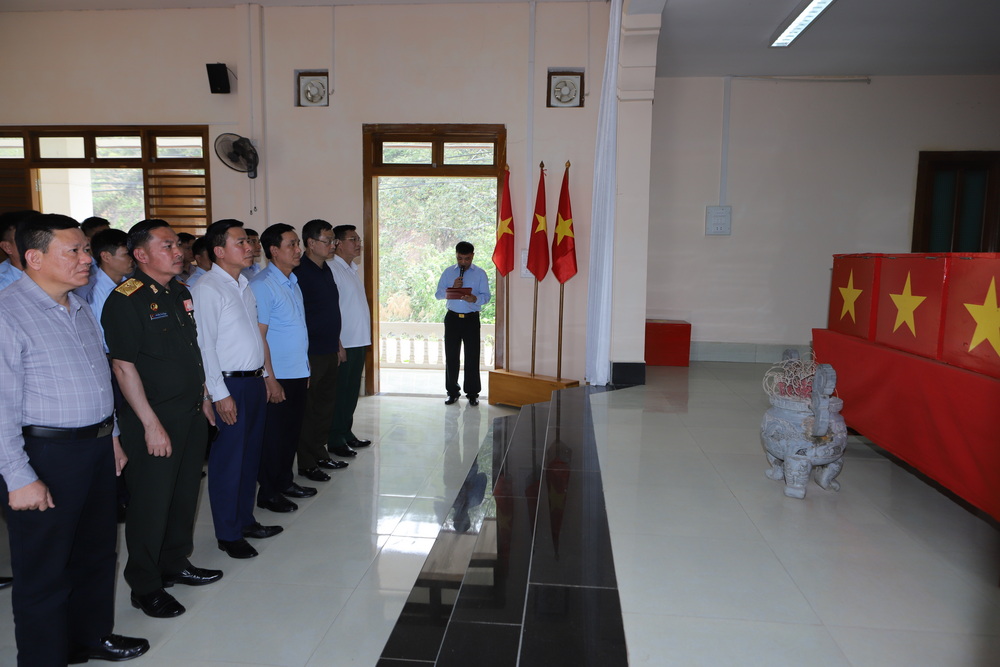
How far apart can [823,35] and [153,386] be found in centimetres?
592

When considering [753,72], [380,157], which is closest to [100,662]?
[380,157]

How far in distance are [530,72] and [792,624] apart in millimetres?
5333

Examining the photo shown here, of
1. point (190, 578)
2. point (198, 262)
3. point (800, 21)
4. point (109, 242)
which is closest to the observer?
point (190, 578)

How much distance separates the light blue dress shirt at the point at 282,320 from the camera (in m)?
3.38

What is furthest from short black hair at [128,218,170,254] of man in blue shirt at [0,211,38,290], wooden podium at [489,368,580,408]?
wooden podium at [489,368,580,408]

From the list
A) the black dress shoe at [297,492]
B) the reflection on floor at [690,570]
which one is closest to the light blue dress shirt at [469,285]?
the reflection on floor at [690,570]

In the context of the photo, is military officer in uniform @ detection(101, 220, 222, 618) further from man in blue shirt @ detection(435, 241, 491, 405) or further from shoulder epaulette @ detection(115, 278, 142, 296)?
man in blue shirt @ detection(435, 241, 491, 405)

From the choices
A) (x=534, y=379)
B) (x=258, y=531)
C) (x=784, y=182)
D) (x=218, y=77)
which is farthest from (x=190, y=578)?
(x=784, y=182)

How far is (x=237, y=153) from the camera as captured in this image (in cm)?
625

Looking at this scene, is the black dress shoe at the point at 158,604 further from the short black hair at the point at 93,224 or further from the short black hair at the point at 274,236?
the short black hair at the point at 93,224

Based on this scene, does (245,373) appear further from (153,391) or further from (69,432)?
(69,432)

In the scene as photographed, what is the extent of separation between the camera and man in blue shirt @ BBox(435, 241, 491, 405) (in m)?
6.26

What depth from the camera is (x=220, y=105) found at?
6.49 metres

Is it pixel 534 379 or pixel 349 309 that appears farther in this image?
pixel 534 379
